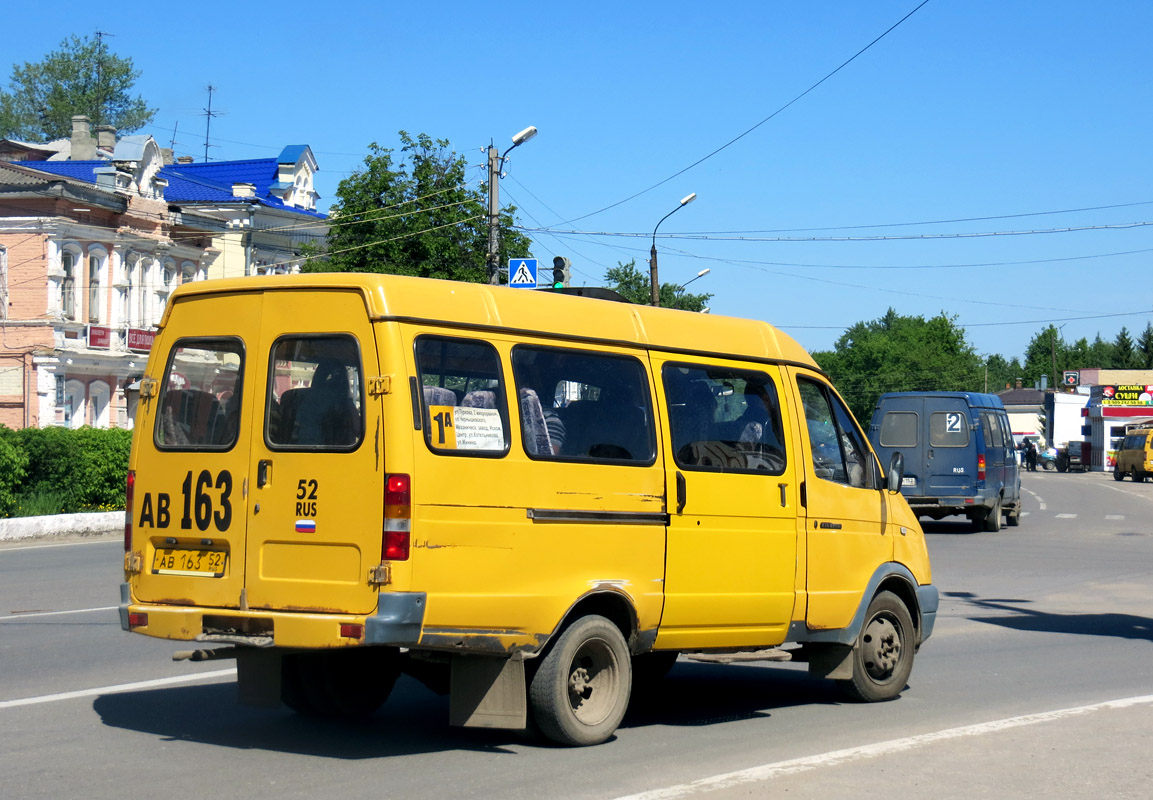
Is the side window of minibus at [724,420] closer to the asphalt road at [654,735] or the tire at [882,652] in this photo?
the tire at [882,652]

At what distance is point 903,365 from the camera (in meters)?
140

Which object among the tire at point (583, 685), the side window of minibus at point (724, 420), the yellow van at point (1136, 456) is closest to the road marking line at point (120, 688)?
the tire at point (583, 685)

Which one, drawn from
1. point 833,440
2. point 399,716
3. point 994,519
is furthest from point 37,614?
point 994,519

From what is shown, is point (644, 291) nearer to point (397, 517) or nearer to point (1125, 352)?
point (397, 517)

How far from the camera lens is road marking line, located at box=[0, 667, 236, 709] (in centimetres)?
830

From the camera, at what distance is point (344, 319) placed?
6629mm

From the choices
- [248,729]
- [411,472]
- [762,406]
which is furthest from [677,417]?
[248,729]

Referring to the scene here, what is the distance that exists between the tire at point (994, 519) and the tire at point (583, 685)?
20.1 metres

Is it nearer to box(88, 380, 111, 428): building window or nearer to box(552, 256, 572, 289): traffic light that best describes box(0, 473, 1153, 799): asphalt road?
box(552, 256, 572, 289): traffic light

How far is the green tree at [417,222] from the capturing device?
39.5 m

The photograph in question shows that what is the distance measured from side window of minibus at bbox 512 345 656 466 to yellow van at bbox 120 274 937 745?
1 centimetres

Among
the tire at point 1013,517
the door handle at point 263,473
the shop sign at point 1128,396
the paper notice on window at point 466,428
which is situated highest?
the shop sign at point 1128,396

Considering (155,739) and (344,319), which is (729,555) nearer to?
(344,319)

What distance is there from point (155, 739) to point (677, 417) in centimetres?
330
